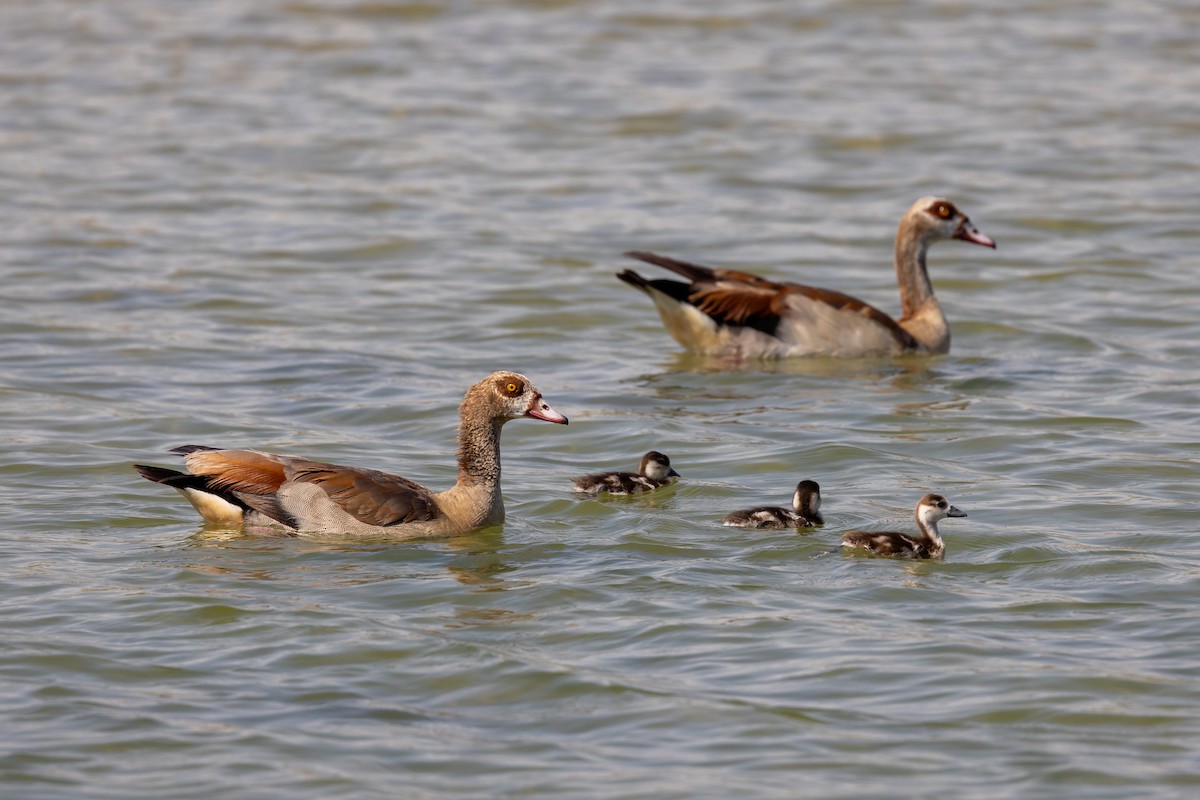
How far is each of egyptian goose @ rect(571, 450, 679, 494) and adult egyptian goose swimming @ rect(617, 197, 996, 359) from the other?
451 centimetres

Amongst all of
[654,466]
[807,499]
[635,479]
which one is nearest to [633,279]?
[654,466]

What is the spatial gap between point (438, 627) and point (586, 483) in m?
2.58

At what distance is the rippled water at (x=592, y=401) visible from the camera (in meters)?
8.49

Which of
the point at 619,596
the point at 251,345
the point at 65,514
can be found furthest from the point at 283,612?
the point at 251,345

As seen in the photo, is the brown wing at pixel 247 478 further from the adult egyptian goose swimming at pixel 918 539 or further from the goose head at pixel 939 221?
the goose head at pixel 939 221

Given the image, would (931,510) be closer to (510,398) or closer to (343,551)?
(510,398)

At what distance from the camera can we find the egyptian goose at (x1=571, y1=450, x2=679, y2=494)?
39.2ft

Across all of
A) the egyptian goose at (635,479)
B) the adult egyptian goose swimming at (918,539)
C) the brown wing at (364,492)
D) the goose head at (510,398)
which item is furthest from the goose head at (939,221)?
the brown wing at (364,492)

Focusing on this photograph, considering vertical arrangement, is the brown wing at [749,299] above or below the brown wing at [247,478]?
above

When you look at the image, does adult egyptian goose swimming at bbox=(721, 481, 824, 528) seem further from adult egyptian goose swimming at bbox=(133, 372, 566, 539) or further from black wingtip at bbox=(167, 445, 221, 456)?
black wingtip at bbox=(167, 445, 221, 456)

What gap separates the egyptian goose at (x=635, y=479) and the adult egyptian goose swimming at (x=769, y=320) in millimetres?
4510

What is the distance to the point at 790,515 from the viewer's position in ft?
36.9

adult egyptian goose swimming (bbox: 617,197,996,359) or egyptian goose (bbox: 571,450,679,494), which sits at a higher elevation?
adult egyptian goose swimming (bbox: 617,197,996,359)

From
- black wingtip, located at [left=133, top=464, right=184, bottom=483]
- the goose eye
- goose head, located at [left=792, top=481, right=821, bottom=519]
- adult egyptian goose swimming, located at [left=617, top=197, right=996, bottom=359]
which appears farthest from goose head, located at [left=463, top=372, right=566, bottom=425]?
adult egyptian goose swimming, located at [left=617, top=197, right=996, bottom=359]
